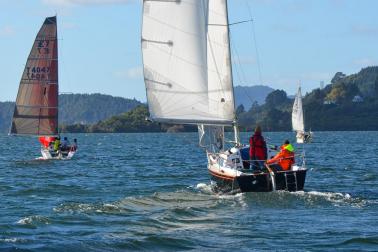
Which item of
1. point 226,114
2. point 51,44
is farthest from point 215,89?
point 51,44

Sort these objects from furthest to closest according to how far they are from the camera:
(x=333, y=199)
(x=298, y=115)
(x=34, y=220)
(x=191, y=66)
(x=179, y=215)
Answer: (x=298, y=115) < (x=191, y=66) < (x=333, y=199) < (x=179, y=215) < (x=34, y=220)

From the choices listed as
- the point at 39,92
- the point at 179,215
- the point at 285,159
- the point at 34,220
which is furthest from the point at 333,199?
the point at 39,92

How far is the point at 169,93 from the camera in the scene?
38094 millimetres

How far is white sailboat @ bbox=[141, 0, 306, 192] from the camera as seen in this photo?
123 ft

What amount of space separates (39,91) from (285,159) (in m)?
36.4

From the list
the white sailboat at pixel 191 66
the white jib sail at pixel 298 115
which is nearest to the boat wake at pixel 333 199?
the white sailboat at pixel 191 66

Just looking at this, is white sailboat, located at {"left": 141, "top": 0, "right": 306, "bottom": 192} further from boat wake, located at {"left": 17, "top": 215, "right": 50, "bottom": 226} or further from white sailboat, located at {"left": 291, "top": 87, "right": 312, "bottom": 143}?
white sailboat, located at {"left": 291, "top": 87, "right": 312, "bottom": 143}

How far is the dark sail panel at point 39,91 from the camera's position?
6775 centimetres

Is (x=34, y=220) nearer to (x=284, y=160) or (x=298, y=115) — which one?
(x=284, y=160)

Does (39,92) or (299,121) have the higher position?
(39,92)

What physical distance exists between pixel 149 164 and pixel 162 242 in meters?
36.0

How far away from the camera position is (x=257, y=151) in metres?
34.8

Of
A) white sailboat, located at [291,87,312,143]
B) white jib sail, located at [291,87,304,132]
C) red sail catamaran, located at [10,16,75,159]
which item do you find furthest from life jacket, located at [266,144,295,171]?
white jib sail, located at [291,87,304,132]

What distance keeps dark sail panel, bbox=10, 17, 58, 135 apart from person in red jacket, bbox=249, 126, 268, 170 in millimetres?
34566
